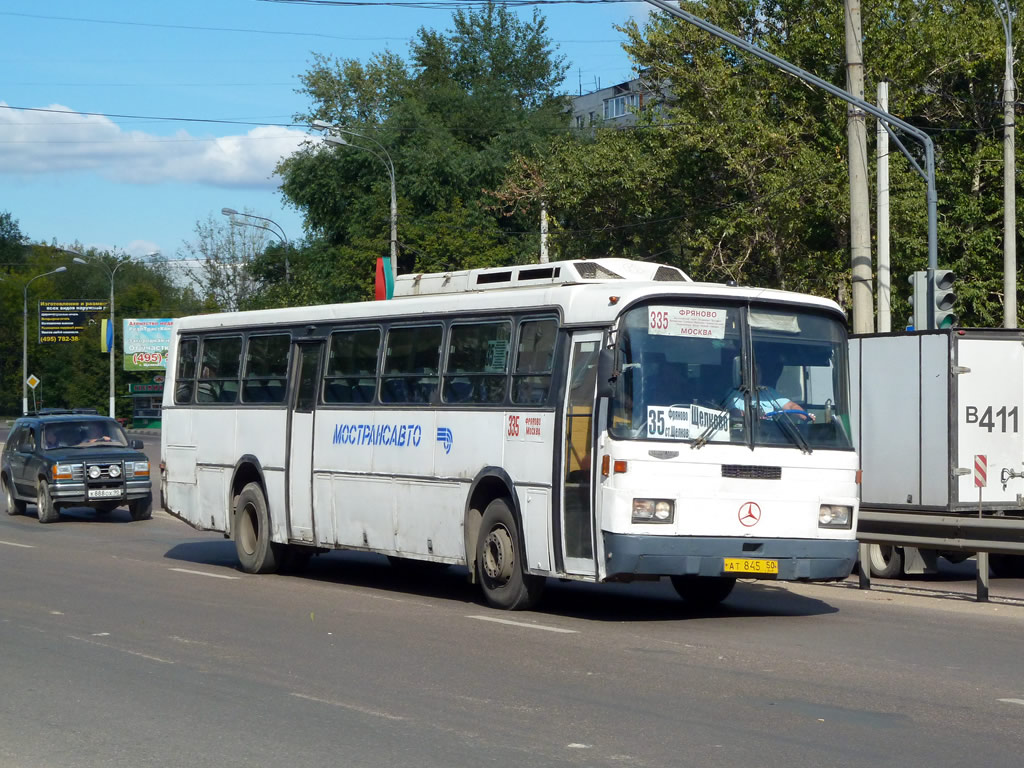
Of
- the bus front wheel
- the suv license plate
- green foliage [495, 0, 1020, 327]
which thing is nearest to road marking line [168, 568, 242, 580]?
the bus front wheel

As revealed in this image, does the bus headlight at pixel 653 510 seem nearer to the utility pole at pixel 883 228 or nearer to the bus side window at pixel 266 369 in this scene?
the bus side window at pixel 266 369

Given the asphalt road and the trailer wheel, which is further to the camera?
the trailer wheel

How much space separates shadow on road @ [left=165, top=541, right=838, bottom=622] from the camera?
13.3 meters

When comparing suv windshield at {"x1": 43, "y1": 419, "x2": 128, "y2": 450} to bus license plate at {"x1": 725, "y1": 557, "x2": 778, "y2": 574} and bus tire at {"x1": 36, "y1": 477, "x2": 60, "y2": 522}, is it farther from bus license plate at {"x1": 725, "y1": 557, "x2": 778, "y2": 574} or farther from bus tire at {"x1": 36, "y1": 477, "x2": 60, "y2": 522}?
bus license plate at {"x1": 725, "y1": 557, "x2": 778, "y2": 574}

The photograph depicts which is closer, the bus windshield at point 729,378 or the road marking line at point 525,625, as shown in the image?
the road marking line at point 525,625

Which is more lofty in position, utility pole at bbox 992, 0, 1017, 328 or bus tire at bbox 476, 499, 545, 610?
utility pole at bbox 992, 0, 1017, 328

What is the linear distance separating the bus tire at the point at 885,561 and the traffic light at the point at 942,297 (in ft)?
12.5

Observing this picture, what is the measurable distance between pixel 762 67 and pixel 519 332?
82.5ft

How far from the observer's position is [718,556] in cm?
1203

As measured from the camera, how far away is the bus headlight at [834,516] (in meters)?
12.5

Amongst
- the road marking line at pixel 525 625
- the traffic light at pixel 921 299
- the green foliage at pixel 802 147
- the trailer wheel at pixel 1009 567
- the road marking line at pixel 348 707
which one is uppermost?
the green foliage at pixel 802 147

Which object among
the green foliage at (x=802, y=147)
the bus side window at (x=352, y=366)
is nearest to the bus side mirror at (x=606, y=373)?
the bus side window at (x=352, y=366)

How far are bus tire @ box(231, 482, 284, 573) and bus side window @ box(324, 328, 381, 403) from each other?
70.6 inches

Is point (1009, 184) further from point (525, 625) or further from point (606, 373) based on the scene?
point (525, 625)
